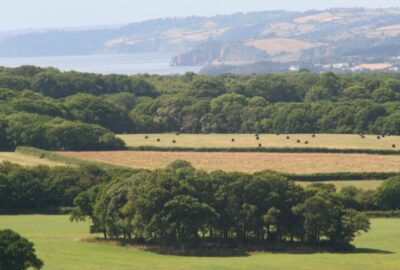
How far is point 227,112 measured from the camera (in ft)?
505

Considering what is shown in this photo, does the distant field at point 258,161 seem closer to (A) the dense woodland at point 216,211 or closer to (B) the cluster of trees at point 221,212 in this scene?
(A) the dense woodland at point 216,211

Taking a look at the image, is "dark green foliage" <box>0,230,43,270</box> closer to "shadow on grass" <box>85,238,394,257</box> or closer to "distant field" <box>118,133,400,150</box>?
"shadow on grass" <box>85,238,394,257</box>

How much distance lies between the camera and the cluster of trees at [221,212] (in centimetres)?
7281

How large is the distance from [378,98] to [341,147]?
2016 inches

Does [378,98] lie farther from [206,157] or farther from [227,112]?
[206,157]

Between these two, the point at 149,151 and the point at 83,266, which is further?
the point at 149,151

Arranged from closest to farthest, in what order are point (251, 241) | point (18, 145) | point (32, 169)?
point (251, 241), point (32, 169), point (18, 145)

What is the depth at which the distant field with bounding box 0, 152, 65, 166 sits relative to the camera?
105 meters

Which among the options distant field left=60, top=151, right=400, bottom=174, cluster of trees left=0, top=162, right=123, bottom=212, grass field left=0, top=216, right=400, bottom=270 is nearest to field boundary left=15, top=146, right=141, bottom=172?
distant field left=60, top=151, right=400, bottom=174

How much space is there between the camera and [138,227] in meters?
73.6

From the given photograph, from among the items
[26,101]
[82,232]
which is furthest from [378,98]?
[82,232]

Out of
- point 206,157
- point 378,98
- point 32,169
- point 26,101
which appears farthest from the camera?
point 378,98

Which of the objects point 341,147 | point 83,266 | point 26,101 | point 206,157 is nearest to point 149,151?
point 206,157

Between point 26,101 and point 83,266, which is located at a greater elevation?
point 26,101
